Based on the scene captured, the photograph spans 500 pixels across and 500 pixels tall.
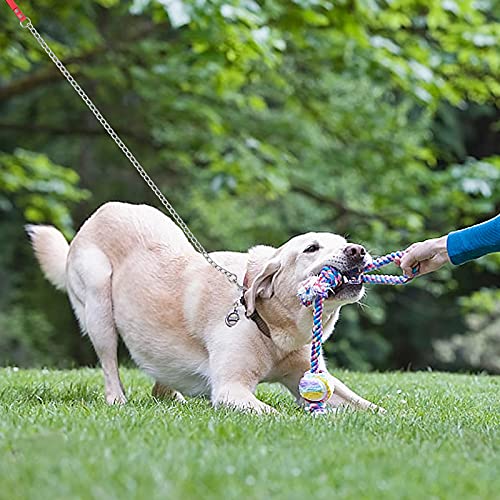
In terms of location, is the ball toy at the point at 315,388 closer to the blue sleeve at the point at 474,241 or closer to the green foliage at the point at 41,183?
the blue sleeve at the point at 474,241

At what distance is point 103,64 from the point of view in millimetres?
11102

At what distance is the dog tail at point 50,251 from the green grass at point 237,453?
1386 mm

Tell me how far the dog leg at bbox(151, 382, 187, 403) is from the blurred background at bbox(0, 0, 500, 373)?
8.60ft

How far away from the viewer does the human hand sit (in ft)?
14.0

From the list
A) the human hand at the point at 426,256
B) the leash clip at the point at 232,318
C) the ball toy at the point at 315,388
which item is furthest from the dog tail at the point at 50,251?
the human hand at the point at 426,256

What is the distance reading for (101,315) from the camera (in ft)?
18.0

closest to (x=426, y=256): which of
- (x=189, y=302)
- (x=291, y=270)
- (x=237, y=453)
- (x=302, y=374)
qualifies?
(x=291, y=270)

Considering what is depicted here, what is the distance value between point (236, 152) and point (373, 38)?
6.45 ft

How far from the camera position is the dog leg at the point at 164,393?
5621 millimetres

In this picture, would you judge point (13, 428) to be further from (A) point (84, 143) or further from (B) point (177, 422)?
(A) point (84, 143)

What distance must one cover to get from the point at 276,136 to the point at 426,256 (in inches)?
352

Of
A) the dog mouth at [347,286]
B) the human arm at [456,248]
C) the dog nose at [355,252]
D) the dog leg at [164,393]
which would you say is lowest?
the dog leg at [164,393]

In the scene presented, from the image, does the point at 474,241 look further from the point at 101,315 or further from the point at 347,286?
the point at 101,315

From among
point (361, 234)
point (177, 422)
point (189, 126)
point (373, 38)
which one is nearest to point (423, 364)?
point (361, 234)
